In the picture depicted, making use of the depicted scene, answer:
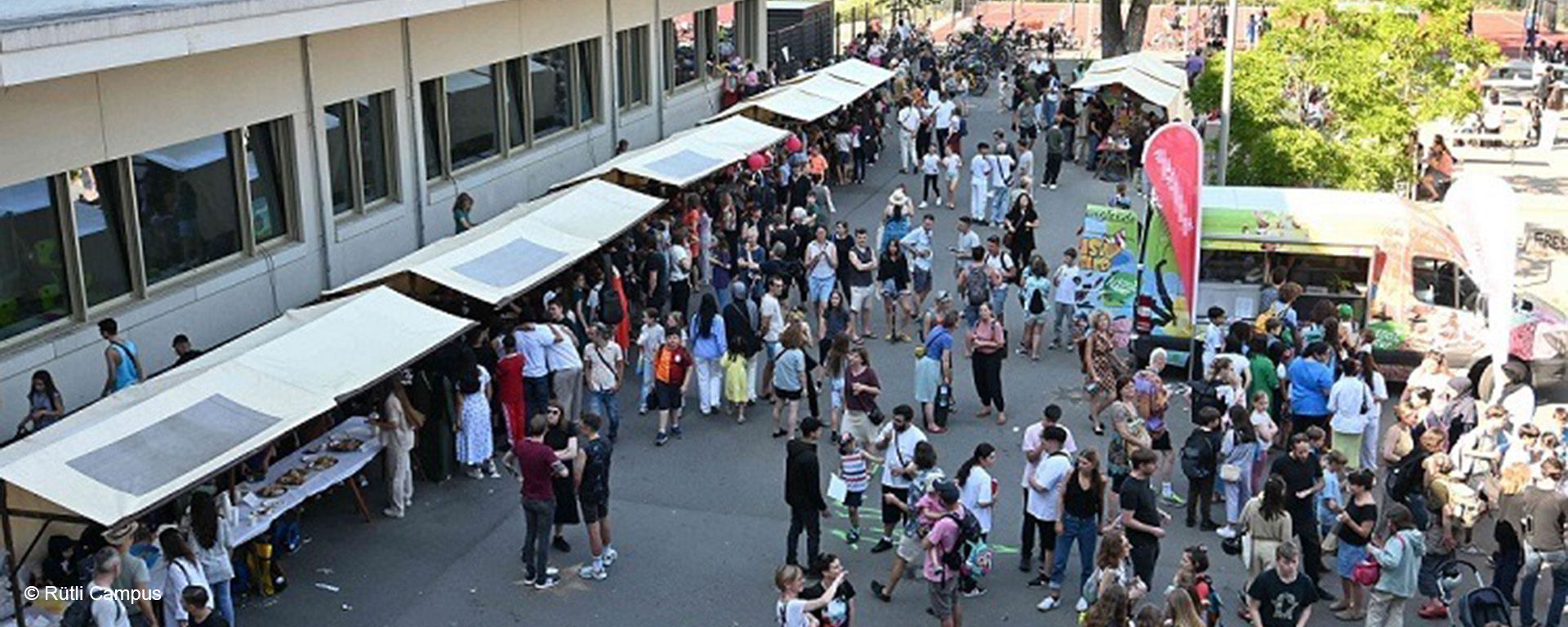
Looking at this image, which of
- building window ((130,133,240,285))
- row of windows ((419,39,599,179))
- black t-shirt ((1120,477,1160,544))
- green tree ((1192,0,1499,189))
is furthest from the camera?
green tree ((1192,0,1499,189))

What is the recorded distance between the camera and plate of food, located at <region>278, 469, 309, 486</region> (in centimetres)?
1370

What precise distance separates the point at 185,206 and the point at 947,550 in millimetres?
8668

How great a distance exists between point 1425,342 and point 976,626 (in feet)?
27.2

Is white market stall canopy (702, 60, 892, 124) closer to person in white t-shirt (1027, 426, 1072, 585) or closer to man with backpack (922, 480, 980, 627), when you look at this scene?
person in white t-shirt (1027, 426, 1072, 585)

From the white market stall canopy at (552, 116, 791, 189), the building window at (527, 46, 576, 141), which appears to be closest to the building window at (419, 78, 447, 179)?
the white market stall canopy at (552, 116, 791, 189)

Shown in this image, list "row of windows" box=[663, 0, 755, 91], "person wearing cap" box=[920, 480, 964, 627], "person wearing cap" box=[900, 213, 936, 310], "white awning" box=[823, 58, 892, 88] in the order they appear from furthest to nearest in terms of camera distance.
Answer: "row of windows" box=[663, 0, 755, 91]
"white awning" box=[823, 58, 892, 88]
"person wearing cap" box=[900, 213, 936, 310]
"person wearing cap" box=[920, 480, 964, 627]

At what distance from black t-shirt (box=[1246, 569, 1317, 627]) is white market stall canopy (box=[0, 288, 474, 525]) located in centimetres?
697

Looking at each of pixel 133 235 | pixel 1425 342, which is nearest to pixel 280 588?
pixel 133 235

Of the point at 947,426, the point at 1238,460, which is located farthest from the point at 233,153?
the point at 1238,460

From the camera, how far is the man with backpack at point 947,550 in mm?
11727

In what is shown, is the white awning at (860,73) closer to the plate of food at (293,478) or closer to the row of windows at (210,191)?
the row of windows at (210,191)

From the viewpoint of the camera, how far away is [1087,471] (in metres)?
12.6

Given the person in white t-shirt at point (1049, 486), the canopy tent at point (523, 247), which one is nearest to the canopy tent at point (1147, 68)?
the canopy tent at point (523, 247)

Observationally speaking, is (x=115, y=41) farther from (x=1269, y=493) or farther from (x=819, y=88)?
(x=819, y=88)
